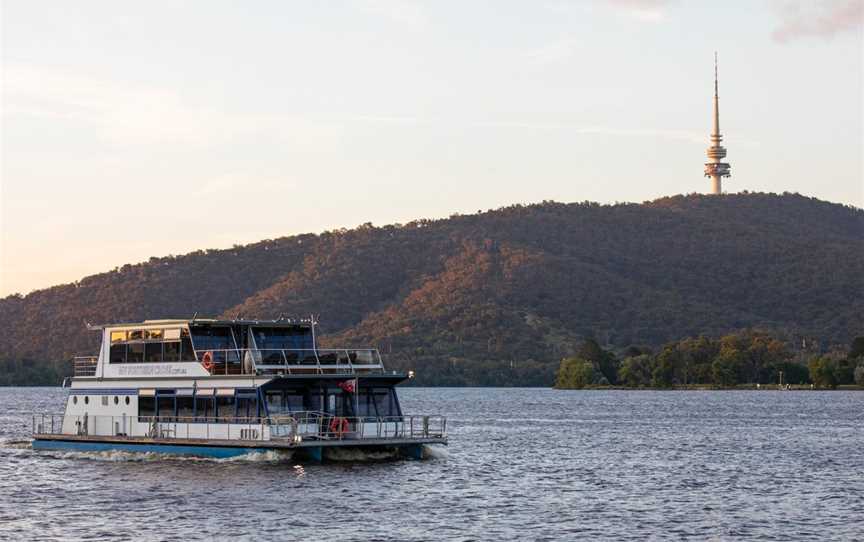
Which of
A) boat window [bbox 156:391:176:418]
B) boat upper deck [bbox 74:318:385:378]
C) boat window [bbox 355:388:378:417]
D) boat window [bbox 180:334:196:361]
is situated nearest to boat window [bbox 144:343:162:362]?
boat upper deck [bbox 74:318:385:378]

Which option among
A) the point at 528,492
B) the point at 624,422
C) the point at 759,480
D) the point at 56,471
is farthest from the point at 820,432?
the point at 56,471

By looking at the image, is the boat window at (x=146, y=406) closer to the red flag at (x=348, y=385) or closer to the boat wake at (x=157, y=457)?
the boat wake at (x=157, y=457)

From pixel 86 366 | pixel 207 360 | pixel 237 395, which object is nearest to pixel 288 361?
pixel 207 360

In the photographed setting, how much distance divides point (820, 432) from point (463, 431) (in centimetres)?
2431

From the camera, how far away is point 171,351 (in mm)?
64688

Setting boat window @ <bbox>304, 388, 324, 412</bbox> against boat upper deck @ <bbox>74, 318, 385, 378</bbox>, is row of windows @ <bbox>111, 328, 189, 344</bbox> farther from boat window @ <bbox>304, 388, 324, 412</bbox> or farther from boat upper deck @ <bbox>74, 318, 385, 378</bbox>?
boat window @ <bbox>304, 388, 324, 412</bbox>

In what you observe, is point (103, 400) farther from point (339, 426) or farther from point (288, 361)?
point (339, 426)

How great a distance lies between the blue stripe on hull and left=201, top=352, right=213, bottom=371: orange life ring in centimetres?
347

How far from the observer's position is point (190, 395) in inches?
2500

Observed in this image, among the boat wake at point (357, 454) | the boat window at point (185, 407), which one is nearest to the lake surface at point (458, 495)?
the boat wake at point (357, 454)

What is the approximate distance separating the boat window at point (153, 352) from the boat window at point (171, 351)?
0.28m

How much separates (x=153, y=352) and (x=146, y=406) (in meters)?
2.36

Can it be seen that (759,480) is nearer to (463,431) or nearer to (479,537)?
(479,537)

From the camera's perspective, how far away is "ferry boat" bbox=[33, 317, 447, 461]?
6094 cm
